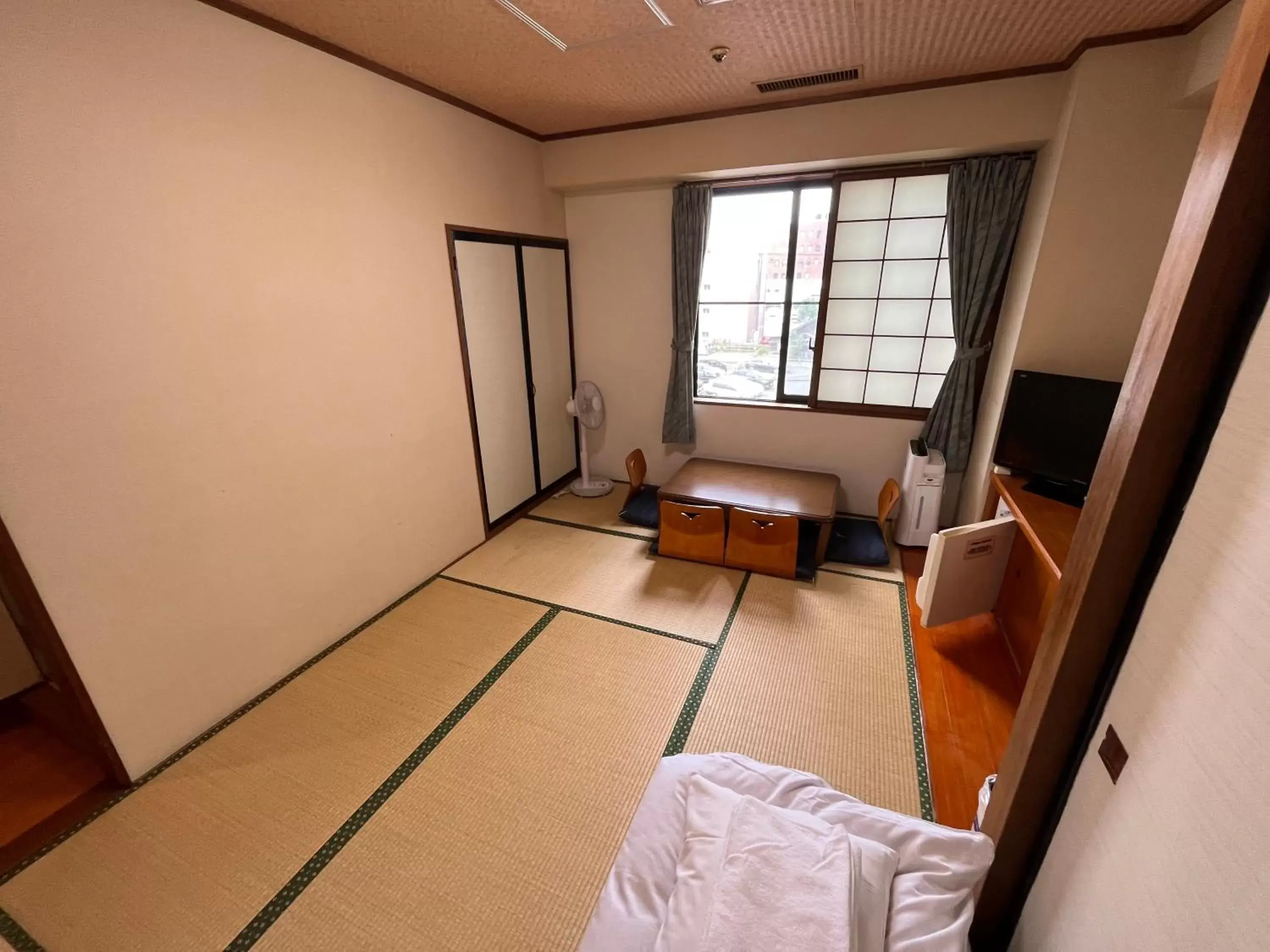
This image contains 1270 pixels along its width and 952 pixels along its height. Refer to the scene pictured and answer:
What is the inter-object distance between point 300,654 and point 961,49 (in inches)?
164

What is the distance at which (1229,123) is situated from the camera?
2.23 feet

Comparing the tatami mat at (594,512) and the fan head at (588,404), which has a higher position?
the fan head at (588,404)

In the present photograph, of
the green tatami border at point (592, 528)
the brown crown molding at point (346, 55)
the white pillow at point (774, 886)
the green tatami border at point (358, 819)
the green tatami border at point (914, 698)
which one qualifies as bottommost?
the green tatami border at point (358, 819)

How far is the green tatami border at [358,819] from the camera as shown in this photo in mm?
1396

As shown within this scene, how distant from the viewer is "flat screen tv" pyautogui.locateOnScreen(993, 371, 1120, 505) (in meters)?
2.20

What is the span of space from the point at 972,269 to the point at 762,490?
5.91 ft

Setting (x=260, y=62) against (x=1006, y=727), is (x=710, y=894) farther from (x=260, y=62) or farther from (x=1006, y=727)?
(x=260, y=62)

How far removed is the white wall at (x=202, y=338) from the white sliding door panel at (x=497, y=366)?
311mm

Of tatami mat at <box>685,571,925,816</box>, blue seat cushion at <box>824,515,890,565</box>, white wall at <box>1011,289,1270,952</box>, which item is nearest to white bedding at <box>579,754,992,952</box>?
white wall at <box>1011,289,1270,952</box>

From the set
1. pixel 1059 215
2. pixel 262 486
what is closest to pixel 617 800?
pixel 262 486

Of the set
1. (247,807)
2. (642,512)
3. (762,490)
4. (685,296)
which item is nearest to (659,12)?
(685,296)

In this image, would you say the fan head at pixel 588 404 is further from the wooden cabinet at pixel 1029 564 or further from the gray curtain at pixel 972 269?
the wooden cabinet at pixel 1029 564

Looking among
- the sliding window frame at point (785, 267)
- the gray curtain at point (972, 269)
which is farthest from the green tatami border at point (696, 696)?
the gray curtain at point (972, 269)

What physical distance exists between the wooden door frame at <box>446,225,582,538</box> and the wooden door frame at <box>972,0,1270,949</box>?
297cm
